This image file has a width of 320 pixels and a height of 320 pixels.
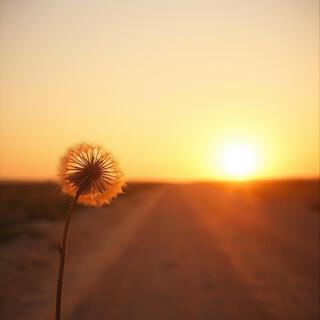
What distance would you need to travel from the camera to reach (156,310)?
35.1ft

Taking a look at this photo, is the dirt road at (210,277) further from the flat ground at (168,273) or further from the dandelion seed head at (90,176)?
the dandelion seed head at (90,176)

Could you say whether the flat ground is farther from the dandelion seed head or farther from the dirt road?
the dandelion seed head

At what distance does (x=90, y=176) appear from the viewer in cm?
409

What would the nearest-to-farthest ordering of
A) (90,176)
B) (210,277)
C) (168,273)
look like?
(90,176), (210,277), (168,273)

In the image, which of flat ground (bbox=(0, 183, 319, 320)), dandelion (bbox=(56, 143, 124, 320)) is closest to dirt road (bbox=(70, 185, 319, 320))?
flat ground (bbox=(0, 183, 319, 320))

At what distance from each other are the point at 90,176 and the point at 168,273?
10.6 metres

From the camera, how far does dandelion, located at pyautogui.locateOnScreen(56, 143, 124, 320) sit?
410 cm

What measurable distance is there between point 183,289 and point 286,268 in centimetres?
399

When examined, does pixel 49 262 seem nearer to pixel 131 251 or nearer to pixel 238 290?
pixel 131 251

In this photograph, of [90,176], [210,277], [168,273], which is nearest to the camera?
[90,176]

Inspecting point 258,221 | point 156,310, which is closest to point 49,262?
point 156,310

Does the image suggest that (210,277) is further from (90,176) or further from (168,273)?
(90,176)

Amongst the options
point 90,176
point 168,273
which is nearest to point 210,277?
point 168,273

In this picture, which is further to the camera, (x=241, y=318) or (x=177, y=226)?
(x=177, y=226)
